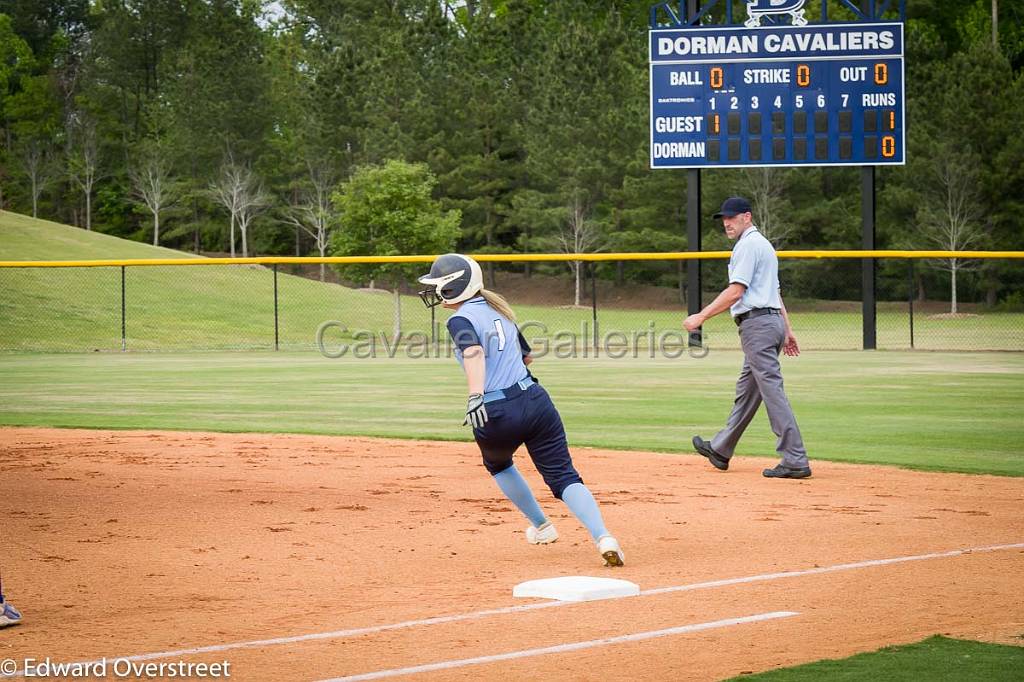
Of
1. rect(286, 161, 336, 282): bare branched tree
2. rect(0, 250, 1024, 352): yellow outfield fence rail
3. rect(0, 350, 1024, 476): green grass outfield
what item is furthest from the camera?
rect(286, 161, 336, 282): bare branched tree

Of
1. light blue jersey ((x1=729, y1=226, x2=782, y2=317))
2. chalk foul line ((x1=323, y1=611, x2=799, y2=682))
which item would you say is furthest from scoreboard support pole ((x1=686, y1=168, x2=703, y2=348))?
chalk foul line ((x1=323, y1=611, x2=799, y2=682))

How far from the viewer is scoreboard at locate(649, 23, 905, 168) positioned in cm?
2594

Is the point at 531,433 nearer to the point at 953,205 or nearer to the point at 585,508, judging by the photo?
the point at 585,508

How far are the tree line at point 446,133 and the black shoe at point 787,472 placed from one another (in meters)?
30.5

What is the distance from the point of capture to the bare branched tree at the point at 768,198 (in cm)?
5156

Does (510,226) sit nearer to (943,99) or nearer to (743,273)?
(943,99)

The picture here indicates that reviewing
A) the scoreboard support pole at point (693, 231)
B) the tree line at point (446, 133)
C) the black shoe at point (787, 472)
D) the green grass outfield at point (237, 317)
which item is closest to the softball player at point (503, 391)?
the black shoe at point (787, 472)

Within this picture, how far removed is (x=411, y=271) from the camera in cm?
3659

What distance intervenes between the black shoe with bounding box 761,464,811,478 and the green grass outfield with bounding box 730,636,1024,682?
494 cm

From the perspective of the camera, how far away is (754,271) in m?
9.65

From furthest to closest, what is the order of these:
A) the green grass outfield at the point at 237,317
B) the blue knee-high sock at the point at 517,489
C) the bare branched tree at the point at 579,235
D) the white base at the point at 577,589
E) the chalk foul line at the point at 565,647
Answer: the bare branched tree at the point at 579,235 < the green grass outfield at the point at 237,317 < the blue knee-high sock at the point at 517,489 < the white base at the point at 577,589 < the chalk foul line at the point at 565,647

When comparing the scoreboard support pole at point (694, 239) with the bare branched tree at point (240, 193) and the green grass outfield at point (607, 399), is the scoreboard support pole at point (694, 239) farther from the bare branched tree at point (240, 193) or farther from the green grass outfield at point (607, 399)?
the bare branched tree at point (240, 193)

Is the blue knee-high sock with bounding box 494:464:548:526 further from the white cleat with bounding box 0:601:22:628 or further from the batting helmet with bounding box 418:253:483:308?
the white cleat with bounding box 0:601:22:628

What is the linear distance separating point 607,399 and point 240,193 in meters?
52.1
